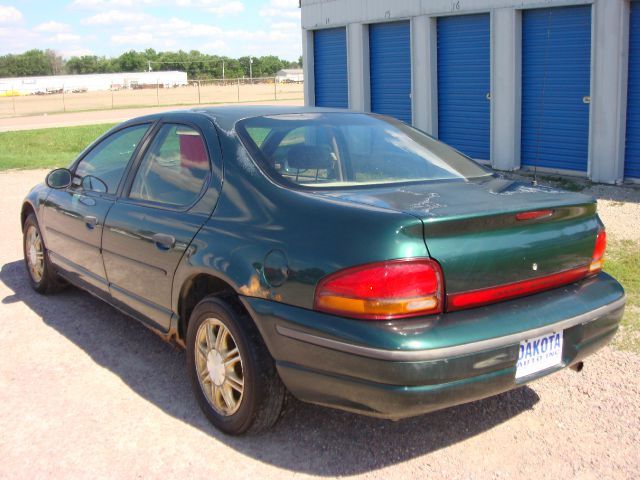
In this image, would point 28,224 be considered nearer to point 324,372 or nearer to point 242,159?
point 242,159

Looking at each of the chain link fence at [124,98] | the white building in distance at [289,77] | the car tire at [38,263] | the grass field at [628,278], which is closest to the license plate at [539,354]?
the grass field at [628,278]

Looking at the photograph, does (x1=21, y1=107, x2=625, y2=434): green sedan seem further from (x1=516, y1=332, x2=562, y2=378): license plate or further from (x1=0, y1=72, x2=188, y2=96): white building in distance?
(x1=0, y1=72, x2=188, y2=96): white building in distance

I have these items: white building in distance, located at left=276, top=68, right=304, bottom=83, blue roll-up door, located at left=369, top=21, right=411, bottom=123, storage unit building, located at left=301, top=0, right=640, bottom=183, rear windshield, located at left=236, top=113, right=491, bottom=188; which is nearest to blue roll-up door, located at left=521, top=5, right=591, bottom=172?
storage unit building, located at left=301, top=0, right=640, bottom=183

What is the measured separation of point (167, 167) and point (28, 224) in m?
2.61

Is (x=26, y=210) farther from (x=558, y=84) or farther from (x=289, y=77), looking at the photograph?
(x=289, y=77)

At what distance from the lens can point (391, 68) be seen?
15055mm

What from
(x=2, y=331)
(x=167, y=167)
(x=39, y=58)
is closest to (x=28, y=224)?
(x=2, y=331)


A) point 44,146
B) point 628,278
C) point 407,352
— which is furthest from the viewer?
point 44,146

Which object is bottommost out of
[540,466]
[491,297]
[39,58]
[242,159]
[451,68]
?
[540,466]

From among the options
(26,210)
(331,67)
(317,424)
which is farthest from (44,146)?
(317,424)

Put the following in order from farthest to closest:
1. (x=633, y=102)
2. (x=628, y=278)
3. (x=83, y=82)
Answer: (x=83, y=82)
(x=633, y=102)
(x=628, y=278)

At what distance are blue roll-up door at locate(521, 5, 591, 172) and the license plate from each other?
27.0 feet

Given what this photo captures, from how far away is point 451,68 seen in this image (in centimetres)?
1367

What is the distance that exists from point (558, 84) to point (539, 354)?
927cm
